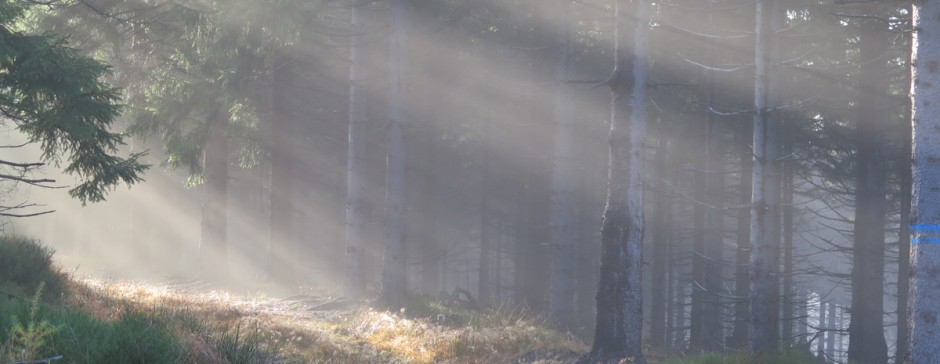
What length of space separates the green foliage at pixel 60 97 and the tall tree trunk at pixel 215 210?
13683mm

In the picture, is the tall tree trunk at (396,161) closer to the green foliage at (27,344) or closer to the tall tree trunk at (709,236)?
the tall tree trunk at (709,236)

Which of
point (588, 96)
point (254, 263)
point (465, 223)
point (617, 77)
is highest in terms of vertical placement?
point (588, 96)

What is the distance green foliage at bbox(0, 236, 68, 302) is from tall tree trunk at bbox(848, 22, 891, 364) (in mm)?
17627

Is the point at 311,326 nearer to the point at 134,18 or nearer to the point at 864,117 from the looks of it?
the point at 134,18

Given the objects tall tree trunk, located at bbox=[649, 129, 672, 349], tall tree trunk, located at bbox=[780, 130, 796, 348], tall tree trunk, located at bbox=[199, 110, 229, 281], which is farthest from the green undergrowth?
tall tree trunk, located at bbox=[649, 129, 672, 349]

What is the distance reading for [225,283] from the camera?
2434 cm

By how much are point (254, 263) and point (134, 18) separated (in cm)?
2557

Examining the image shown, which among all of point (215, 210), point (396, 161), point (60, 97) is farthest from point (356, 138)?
point (60, 97)

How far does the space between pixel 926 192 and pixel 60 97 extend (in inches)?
419

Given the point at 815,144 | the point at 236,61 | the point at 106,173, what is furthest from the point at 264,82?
the point at 815,144

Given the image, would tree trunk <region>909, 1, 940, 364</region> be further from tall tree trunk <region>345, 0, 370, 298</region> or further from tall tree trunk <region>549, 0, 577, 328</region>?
tall tree trunk <region>345, 0, 370, 298</region>

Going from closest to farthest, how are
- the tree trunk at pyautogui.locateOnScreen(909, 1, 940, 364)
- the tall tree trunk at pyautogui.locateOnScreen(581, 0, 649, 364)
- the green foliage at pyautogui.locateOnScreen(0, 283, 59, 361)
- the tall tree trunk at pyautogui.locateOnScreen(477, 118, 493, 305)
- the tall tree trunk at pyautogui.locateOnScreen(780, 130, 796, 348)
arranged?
the green foliage at pyautogui.locateOnScreen(0, 283, 59, 361) → the tree trunk at pyautogui.locateOnScreen(909, 1, 940, 364) → the tall tree trunk at pyautogui.locateOnScreen(581, 0, 649, 364) → the tall tree trunk at pyautogui.locateOnScreen(780, 130, 796, 348) → the tall tree trunk at pyautogui.locateOnScreen(477, 118, 493, 305)

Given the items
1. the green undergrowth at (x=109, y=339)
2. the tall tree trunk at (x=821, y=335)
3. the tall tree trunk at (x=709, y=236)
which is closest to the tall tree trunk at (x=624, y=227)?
the green undergrowth at (x=109, y=339)

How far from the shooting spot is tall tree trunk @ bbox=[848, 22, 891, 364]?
18828 millimetres
